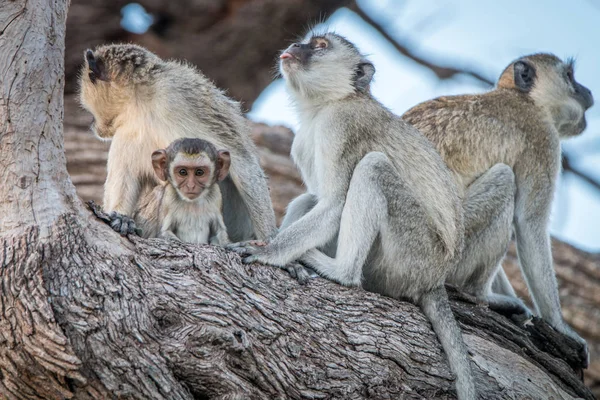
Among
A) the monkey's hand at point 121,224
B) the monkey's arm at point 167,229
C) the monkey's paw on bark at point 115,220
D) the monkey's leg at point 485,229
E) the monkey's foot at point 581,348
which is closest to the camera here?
the monkey's paw on bark at point 115,220

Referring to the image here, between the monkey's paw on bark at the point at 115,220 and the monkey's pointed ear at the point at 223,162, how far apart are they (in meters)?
1.09

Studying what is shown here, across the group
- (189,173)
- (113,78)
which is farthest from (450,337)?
(113,78)

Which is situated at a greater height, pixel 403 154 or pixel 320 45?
pixel 320 45

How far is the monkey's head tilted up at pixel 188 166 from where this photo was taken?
6133 millimetres

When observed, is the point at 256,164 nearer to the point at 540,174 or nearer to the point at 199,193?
the point at 199,193

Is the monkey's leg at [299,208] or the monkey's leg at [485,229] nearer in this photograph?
the monkey's leg at [299,208]

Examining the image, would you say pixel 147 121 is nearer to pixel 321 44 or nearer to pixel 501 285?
pixel 321 44

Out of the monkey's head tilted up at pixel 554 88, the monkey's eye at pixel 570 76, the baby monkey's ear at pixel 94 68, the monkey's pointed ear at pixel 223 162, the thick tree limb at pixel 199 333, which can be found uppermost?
the monkey's eye at pixel 570 76

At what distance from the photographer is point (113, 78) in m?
6.81

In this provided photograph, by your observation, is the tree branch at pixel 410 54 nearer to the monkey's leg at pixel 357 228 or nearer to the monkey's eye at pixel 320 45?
the monkey's eye at pixel 320 45

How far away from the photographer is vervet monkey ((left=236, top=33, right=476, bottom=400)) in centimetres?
585

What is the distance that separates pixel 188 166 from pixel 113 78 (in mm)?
1301

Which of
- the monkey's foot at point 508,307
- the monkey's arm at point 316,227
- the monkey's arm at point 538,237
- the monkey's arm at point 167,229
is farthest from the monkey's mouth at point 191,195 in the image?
the monkey's arm at point 538,237

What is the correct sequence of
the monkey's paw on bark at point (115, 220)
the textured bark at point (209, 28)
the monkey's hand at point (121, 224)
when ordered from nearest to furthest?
the monkey's paw on bark at point (115, 220), the monkey's hand at point (121, 224), the textured bark at point (209, 28)
